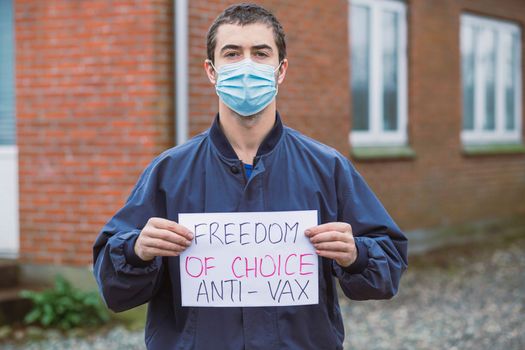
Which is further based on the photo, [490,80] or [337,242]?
[490,80]

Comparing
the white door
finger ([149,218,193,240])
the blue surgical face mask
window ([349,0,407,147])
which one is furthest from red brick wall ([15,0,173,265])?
finger ([149,218,193,240])

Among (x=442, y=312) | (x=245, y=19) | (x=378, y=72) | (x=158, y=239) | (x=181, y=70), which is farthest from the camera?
(x=378, y=72)

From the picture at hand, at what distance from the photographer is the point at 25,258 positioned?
8344mm

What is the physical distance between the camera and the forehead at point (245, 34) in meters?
2.82

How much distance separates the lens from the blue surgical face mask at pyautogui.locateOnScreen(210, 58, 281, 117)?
2.86m

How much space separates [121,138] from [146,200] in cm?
519

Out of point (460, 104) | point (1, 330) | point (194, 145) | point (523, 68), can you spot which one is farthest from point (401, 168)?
point (194, 145)

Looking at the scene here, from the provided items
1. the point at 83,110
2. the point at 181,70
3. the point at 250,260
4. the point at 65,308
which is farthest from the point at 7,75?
the point at 250,260

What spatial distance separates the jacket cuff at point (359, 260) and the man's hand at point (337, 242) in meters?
0.02

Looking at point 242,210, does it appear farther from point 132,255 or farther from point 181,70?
point 181,70

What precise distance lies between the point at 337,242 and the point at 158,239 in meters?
0.50

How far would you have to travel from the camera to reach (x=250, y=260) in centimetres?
285

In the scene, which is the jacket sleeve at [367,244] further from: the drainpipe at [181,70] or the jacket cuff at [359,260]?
the drainpipe at [181,70]

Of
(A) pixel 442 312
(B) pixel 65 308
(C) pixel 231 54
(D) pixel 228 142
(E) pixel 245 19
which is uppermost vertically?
(E) pixel 245 19
